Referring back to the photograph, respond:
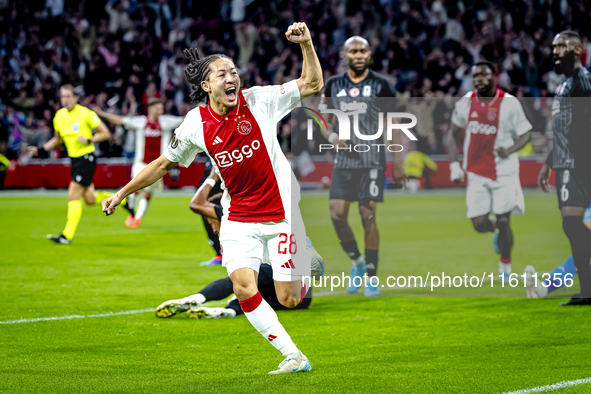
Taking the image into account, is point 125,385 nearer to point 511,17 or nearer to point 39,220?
point 39,220

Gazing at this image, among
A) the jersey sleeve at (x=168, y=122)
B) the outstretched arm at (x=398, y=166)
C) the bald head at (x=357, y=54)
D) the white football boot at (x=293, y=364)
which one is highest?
the bald head at (x=357, y=54)

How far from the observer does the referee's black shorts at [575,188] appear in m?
7.06

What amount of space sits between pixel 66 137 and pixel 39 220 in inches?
137

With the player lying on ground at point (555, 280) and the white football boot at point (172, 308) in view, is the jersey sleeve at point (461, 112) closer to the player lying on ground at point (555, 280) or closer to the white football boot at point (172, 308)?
the player lying on ground at point (555, 280)

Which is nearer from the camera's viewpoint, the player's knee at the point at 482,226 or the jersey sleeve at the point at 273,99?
the jersey sleeve at the point at 273,99

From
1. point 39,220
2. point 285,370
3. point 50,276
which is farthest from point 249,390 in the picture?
point 39,220

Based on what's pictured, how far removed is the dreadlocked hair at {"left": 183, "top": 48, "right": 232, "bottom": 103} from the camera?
5031 millimetres

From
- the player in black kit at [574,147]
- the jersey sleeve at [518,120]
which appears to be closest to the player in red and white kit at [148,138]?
the jersey sleeve at [518,120]

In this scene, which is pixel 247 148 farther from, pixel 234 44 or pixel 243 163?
pixel 234 44

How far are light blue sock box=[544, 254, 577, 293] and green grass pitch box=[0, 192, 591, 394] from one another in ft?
0.51

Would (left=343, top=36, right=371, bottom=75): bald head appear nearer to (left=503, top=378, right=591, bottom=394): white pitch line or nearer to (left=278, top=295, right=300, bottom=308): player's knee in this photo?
(left=278, top=295, right=300, bottom=308): player's knee

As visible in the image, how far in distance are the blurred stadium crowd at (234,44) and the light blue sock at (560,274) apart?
15.5 meters

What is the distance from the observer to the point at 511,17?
2514cm

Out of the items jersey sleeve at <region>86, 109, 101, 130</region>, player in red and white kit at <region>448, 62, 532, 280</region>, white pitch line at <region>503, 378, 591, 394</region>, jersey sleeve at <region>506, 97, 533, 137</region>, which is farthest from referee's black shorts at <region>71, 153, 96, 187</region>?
white pitch line at <region>503, 378, 591, 394</region>
